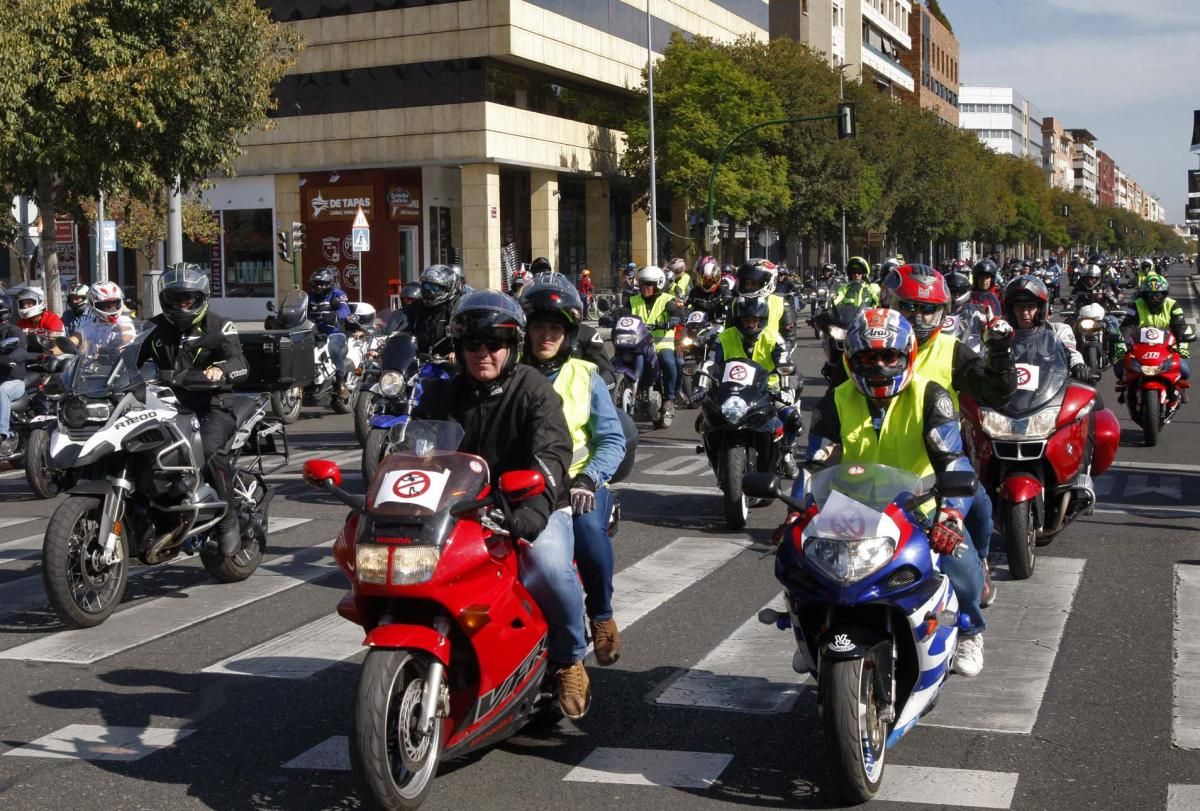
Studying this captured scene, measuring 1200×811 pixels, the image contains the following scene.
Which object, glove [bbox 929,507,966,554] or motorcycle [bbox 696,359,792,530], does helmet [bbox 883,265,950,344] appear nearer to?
motorcycle [bbox 696,359,792,530]

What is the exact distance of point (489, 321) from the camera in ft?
17.5

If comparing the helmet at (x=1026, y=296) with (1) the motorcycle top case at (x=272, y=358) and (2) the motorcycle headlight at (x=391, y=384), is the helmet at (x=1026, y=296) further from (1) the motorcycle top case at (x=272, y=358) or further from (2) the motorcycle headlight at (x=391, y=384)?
(1) the motorcycle top case at (x=272, y=358)

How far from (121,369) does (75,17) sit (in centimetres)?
1576

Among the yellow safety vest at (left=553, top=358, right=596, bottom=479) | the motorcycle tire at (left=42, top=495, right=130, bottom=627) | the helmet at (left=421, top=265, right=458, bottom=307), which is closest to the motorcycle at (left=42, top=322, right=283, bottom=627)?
the motorcycle tire at (left=42, top=495, right=130, bottom=627)

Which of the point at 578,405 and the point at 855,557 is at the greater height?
the point at 578,405

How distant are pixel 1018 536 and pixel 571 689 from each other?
13.0 ft

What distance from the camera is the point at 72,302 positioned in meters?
17.2

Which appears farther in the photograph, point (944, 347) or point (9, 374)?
point (9, 374)

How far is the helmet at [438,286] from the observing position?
11.5m

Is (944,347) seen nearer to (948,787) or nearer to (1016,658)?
(1016,658)

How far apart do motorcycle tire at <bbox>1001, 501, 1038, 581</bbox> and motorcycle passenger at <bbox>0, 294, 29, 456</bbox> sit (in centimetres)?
902

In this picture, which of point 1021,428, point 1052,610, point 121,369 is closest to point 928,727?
point 1052,610

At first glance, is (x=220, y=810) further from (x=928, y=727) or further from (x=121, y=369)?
(x=121, y=369)

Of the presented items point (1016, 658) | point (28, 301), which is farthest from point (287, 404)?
point (1016, 658)
